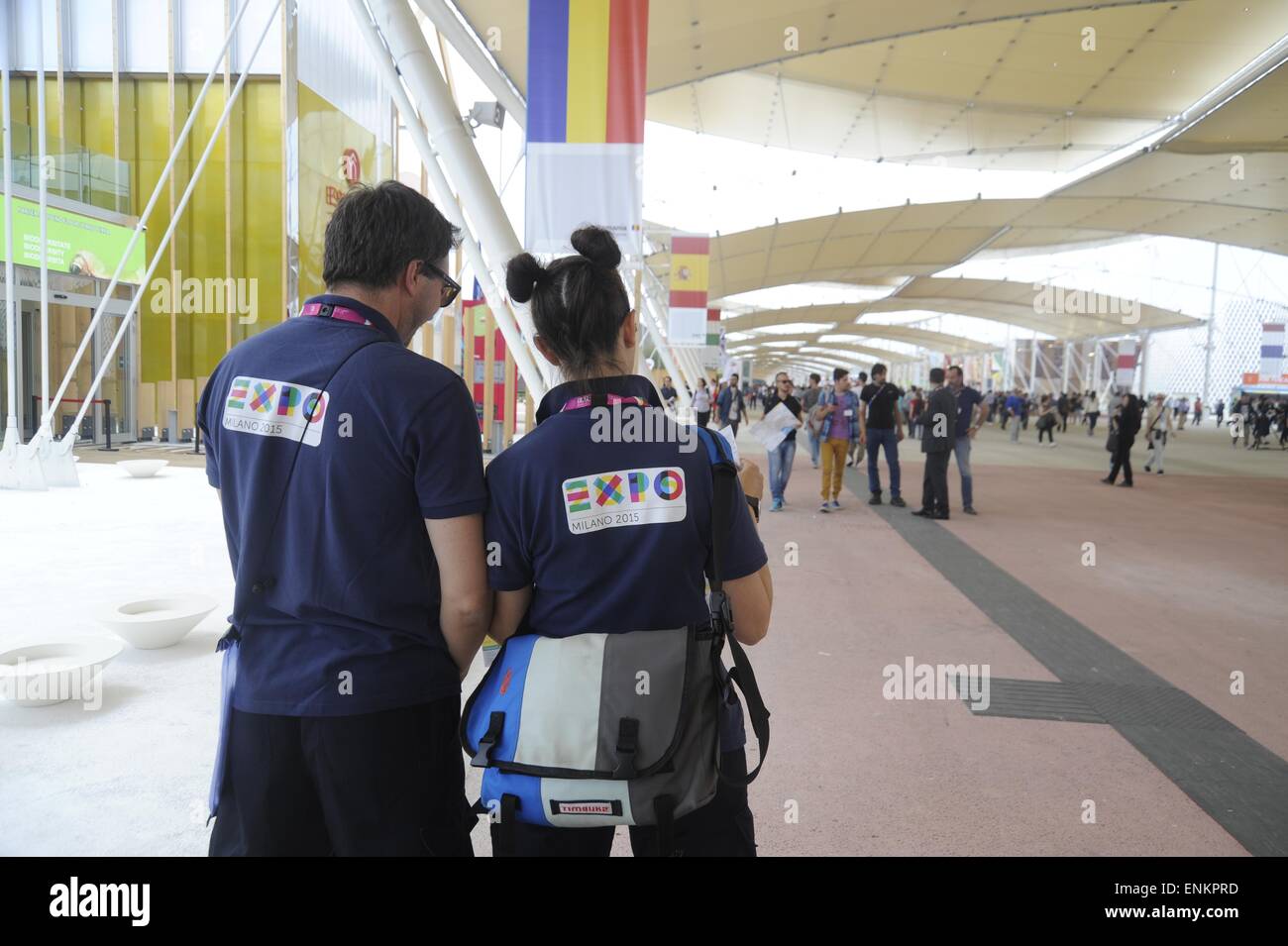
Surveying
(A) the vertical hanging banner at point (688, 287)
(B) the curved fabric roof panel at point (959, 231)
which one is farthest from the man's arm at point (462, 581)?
(B) the curved fabric roof panel at point (959, 231)

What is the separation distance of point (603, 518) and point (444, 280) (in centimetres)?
72

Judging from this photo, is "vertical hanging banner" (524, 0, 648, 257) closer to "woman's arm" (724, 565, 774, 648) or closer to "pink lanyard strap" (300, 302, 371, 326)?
"pink lanyard strap" (300, 302, 371, 326)

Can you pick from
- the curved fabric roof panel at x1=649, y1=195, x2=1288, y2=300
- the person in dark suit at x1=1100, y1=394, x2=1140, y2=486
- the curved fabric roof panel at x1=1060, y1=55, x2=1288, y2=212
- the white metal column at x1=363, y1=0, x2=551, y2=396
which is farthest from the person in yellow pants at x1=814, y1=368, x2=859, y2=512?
the curved fabric roof panel at x1=649, y1=195, x2=1288, y2=300

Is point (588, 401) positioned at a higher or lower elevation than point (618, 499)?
higher

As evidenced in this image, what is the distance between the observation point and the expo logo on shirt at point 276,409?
1774mm

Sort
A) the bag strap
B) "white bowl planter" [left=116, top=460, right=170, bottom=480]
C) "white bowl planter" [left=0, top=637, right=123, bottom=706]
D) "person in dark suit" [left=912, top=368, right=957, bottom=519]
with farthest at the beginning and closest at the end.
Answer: "white bowl planter" [left=116, top=460, right=170, bottom=480], "person in dark suit" [left=912, top=368, right=957, bottom=519], "white bowl planter" [left=0, top=637, right=123, bottom=706], the bag strap

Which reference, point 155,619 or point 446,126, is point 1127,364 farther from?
point 155,619

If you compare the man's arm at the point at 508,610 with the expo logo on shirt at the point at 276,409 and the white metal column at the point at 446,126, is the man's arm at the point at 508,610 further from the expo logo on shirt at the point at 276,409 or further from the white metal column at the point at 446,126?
the white metal column at the point at 446,126

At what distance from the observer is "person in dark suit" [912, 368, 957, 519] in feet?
38.3

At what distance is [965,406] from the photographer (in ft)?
42.9

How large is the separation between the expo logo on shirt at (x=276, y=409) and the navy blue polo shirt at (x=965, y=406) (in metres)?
12.0
